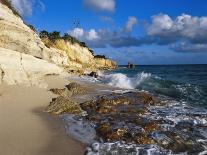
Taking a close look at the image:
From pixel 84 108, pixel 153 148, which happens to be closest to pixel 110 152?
pixel 153 148

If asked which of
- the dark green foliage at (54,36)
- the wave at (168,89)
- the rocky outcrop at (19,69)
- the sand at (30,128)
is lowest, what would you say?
the wave at (168,89)

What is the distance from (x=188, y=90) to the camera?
26172 mm

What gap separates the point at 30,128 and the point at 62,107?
3399mm

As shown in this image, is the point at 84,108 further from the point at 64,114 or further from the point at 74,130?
the point at 74,130

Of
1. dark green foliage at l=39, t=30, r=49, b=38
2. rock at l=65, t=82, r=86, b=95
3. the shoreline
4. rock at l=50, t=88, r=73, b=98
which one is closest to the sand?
the shoreline

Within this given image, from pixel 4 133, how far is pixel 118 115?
471cm

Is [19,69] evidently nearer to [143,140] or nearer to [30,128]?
[30,128]

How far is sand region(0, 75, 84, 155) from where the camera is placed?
8688mm

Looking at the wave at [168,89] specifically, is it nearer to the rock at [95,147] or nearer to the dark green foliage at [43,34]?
the rock at [95,147]

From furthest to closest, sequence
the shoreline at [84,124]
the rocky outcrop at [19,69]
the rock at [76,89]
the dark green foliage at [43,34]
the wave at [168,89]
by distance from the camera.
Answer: the dark green foliage at [43,34] → the wave at [168,89] → the rock at [76,89] → the rocky outcrop at [19,69] → the shoreline at [84,124]

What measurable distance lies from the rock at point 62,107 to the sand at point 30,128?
37 cm

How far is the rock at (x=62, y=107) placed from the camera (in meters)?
13.6

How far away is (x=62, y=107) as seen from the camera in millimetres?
13961

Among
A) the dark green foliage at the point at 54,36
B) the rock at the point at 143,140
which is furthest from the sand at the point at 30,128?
the dark green foliage at the point at 54,36
